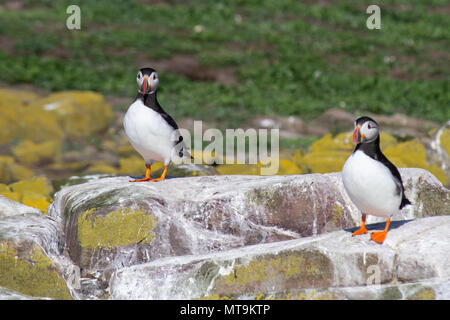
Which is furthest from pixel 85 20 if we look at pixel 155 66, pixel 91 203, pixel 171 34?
pixel 91 203

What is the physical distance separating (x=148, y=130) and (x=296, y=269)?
2.59m

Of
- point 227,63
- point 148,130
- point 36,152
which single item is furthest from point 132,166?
point 227,63

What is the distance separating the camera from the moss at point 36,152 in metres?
17.6

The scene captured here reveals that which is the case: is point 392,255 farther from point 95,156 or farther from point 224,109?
point 224,109

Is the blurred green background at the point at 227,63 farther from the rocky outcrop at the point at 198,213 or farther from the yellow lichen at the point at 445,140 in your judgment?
the rocky outcrop at the point at 198,213

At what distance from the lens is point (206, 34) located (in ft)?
91.6

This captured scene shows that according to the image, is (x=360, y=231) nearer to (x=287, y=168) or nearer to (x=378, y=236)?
(x=378, y=236)

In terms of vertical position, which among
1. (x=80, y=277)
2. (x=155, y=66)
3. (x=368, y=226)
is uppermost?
(x=155, y=66)

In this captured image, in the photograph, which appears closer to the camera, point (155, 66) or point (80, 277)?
point (80, 277)

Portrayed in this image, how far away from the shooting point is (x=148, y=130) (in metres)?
8.87

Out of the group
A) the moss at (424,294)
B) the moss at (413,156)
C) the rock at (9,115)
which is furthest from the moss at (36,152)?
the moss at (424,294)

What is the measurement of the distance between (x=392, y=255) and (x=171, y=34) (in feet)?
71.0

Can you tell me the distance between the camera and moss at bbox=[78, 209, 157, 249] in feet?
27.5
